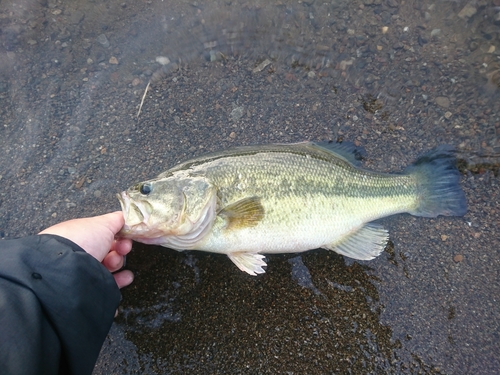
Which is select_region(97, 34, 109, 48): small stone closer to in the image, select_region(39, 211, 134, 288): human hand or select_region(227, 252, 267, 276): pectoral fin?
select_region(39, 211, 134, 288): human hand

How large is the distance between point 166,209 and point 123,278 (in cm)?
67

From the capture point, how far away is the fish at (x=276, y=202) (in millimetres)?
2461

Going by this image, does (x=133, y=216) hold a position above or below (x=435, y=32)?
below

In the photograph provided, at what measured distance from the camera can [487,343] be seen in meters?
2.67

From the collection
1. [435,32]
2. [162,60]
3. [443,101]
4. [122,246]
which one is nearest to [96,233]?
[122,246]

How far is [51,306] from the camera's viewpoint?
190 centimetres

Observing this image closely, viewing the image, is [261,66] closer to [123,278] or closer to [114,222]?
[114,222]

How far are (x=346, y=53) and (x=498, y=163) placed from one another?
156cm

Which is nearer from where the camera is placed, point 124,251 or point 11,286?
point 11,286

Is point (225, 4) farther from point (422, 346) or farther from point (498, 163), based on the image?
point (422, 346)

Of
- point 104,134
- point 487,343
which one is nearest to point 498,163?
point 487,343

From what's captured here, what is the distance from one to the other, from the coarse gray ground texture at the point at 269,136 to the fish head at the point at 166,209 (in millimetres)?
413

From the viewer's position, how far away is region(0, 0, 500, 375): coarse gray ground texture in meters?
2.67

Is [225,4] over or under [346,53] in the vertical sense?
over
